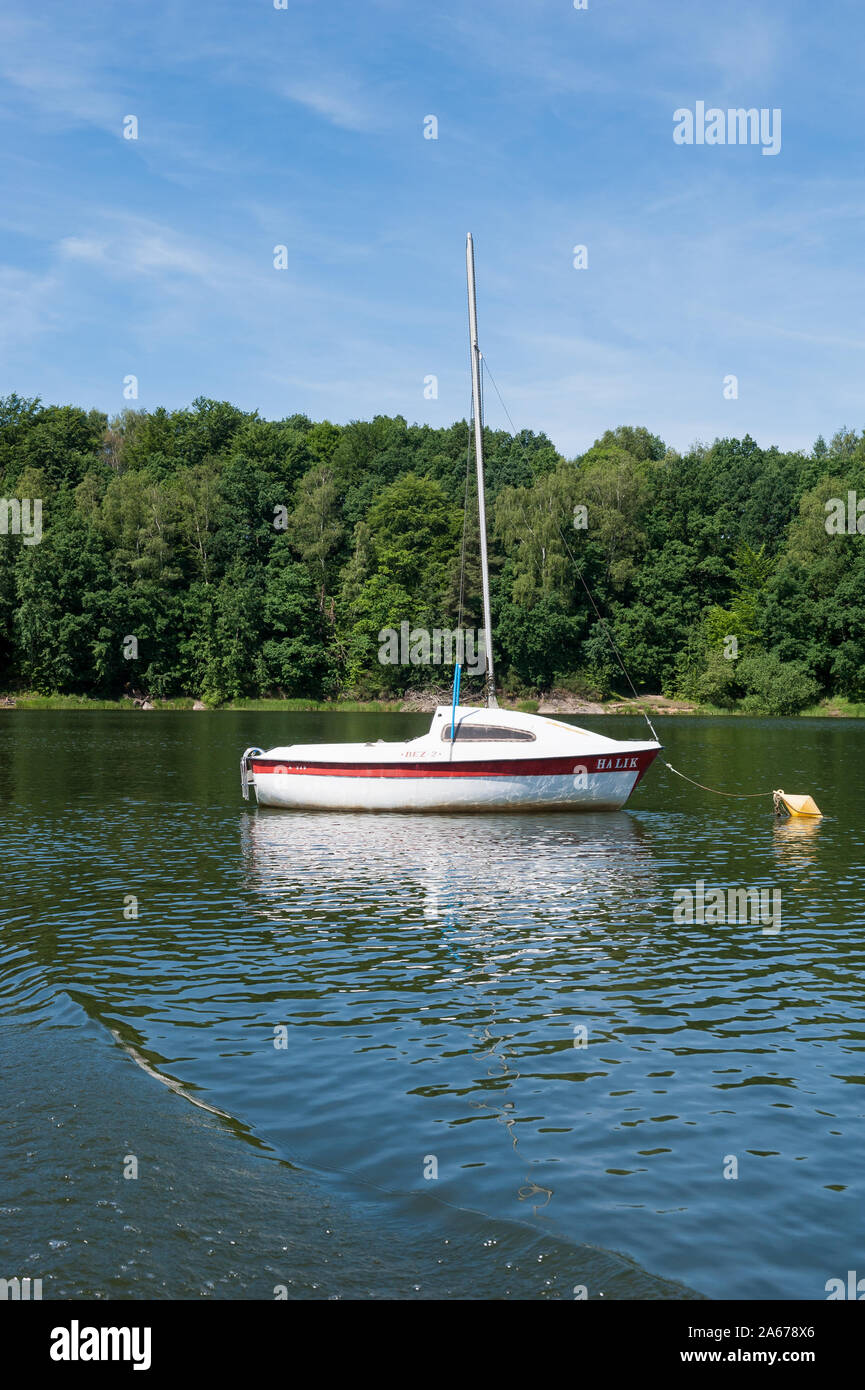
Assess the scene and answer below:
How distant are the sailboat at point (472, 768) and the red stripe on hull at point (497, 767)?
0.10 feet

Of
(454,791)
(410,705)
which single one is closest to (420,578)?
(410,705)

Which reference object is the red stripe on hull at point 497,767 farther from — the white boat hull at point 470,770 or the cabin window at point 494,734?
the cabin window at point 494,734

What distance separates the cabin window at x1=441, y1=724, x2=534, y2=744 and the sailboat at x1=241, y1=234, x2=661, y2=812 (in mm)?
29

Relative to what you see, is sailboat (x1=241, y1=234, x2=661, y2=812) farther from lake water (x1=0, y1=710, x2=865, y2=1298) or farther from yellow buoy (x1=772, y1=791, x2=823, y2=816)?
lake water (x1=0, y1=710, x2=865, y2=1298)

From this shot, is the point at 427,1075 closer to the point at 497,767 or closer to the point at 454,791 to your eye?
the point at 497,767

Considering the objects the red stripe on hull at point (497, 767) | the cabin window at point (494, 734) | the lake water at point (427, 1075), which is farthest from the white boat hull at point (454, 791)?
the lake water at point (427, 1075)

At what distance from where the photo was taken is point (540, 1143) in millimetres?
10000

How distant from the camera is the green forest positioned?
109 meters

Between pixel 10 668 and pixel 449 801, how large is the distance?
91.5 metres

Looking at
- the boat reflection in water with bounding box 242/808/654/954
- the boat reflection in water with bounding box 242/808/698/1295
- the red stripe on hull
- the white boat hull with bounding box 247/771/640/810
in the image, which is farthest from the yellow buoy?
the boat reflection in water with bounding box 242/808/698/1295

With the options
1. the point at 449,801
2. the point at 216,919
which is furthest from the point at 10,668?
the point at 216,919

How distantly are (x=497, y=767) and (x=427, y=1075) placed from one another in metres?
20.8

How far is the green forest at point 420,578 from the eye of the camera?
10912cm
